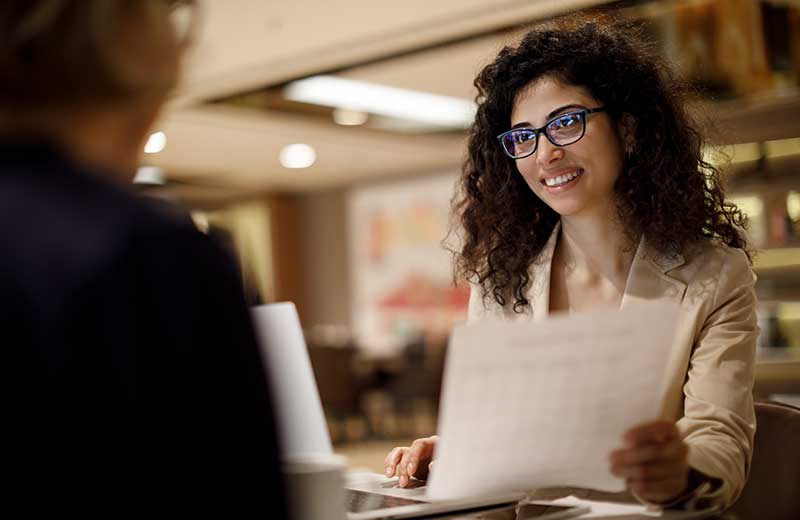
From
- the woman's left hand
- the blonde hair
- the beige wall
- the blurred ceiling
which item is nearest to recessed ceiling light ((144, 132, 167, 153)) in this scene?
the blurred ceiling

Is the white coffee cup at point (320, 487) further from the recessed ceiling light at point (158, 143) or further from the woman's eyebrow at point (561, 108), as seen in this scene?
the recessed ceiling light at point (158, 143)

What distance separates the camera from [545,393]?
92 cm

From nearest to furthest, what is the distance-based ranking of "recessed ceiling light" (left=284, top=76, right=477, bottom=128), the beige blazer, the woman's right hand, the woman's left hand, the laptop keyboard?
the woman's left hand
the laptop keyboard
the beige blazer
the woman's right hand
"recessed ceiling light" (left=284, top=76, right=477, bottom=128)

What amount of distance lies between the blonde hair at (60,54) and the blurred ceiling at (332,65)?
1.54m

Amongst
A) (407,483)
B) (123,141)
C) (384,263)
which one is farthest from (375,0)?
(384,263)

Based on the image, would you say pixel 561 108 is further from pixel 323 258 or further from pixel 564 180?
pixel 323 258

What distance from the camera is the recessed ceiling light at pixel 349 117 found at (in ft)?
28.4

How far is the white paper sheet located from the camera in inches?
35.3

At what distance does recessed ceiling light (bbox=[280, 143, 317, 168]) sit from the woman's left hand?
29.1 feet

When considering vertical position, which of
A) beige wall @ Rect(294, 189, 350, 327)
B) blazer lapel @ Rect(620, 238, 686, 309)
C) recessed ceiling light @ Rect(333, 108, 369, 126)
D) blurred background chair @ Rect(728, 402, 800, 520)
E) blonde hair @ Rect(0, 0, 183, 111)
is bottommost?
blurred background chair @ Rect(728, 402, 800, 520)

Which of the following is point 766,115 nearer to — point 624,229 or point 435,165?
point 624,229

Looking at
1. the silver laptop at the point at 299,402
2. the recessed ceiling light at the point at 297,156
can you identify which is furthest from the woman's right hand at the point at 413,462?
the recessed ceiling light at the point at 297,156

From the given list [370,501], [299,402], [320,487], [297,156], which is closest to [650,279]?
[370,501]

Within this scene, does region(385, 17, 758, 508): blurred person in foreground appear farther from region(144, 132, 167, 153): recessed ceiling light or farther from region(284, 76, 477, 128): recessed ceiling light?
region(144, 132, 167, 153): recessed ceiling light
